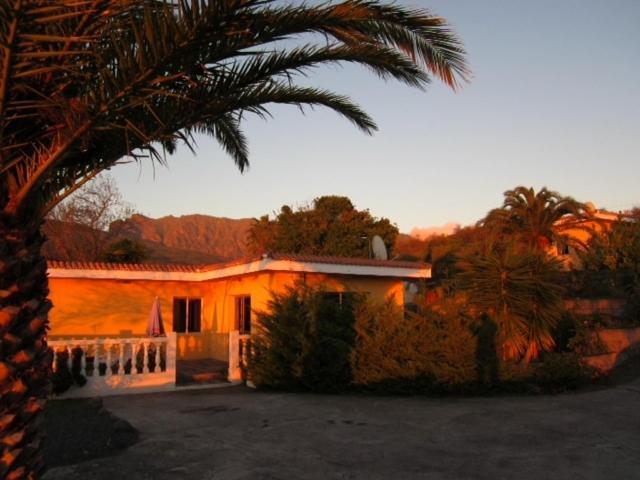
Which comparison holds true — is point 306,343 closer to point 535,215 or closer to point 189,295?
point 189,295

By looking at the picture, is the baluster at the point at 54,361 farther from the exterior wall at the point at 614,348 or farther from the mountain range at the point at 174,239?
the mountain range at the point at 174,239

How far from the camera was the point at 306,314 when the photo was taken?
11.1 m

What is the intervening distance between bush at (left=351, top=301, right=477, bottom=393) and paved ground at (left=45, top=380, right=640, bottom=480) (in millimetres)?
418

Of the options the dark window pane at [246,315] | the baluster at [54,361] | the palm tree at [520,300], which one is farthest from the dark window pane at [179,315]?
the palm tree at [520,300]

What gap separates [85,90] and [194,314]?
43.7ft

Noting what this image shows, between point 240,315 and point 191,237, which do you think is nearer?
point 240,315

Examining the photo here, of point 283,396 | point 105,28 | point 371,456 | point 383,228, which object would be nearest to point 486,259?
point 283,396

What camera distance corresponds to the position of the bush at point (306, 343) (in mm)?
10859

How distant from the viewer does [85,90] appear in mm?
4234

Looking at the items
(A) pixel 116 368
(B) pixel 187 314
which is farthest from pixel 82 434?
(B) pixel 187 314

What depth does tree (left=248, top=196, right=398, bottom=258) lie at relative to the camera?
1297 inches

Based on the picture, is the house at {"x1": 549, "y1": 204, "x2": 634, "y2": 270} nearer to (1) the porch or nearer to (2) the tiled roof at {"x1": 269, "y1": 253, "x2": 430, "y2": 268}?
(2) the tiled roof at {"x1": 269, "y1": 253, "x2": 430, "y2": 268}

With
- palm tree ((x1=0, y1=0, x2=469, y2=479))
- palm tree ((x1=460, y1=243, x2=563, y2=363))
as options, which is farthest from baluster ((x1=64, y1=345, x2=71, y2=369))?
palm tree ((x1=460, y1=243, x2=563, y2=363))

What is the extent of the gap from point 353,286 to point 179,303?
561 cm
